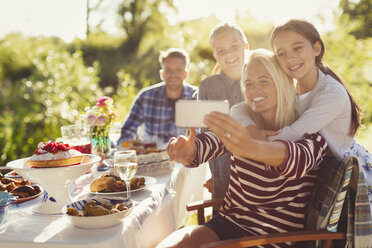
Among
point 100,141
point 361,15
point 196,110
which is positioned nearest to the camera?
point 196,110

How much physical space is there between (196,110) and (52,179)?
807 mm

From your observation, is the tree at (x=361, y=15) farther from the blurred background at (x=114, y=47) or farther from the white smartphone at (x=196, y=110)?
the white smartphone at (x=196, y=110)

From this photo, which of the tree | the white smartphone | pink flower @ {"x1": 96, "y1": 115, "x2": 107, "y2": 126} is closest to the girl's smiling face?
the white smartphone

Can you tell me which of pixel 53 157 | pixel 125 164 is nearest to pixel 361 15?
pixel 125 164

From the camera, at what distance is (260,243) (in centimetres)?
159

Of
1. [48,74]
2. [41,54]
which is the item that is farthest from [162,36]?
[48,74]

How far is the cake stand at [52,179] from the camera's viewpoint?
158cm

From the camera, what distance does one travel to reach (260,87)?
5.85ft

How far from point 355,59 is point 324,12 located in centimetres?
139

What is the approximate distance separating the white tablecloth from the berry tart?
227mm

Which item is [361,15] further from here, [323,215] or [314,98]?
[323,215]

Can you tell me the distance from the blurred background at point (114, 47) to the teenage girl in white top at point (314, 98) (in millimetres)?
3470

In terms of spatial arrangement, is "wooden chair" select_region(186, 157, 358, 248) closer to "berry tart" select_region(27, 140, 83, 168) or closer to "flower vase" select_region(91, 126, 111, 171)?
"berry tart" select_region(27, 140, 83, 168)

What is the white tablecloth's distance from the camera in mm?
1358
